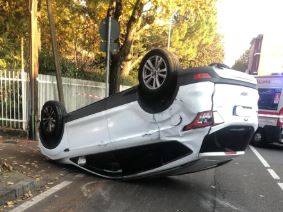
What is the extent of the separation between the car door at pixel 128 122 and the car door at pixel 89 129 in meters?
0.15

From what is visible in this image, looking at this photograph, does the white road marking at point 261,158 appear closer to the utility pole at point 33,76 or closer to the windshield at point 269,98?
the windshield at point 269,98

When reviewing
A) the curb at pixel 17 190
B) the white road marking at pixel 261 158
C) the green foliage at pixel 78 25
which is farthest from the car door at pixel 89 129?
the green foliage at pixel 78 25

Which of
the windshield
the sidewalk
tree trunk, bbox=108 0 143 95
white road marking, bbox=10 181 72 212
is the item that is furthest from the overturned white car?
tree trunk, bbox=108 0 143 95

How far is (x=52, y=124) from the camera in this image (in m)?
8.45

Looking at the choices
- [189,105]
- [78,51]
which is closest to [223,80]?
[189,105]

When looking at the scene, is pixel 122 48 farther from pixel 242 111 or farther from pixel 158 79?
pixel 242 111

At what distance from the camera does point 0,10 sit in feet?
54.4

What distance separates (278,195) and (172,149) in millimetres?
2042

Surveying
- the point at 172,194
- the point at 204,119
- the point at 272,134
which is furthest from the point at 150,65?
the point at 272,134

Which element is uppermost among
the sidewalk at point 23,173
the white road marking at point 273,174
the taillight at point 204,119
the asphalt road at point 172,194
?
the taillight at point 204,119

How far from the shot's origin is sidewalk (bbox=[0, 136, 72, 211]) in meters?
6.07

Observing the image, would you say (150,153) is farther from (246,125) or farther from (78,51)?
(78,51)

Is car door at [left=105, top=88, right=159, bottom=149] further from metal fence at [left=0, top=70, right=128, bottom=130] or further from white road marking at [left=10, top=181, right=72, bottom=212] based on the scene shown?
metal fence at [left=0, top=70, right=128, bottom=130]

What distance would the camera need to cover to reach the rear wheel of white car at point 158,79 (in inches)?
260
